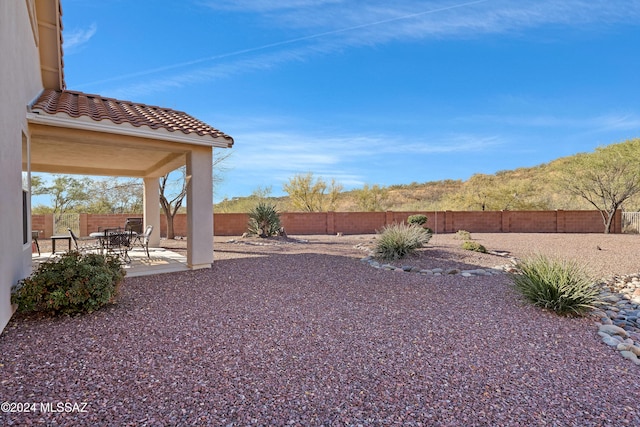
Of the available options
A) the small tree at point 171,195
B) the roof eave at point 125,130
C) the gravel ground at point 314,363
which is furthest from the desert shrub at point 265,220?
the gravel ground at point 314,363

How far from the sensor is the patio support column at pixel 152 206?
13164 millimetres

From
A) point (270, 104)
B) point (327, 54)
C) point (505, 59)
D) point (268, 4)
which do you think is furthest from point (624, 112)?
point (268, 4)

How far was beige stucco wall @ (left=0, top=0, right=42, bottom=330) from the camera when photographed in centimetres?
411

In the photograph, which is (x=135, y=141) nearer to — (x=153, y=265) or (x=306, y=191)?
(x=153, y=265)

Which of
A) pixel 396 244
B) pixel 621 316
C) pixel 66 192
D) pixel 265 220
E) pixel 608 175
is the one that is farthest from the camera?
pixel 66 192

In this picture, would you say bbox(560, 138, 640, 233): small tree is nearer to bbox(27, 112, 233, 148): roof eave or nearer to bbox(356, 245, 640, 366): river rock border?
bbox(356, 245, 640, 366): river rock border

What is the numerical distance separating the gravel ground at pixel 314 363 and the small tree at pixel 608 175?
69.8 ft

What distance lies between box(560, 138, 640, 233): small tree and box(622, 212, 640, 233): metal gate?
0.79 m

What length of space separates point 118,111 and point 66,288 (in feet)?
14.6

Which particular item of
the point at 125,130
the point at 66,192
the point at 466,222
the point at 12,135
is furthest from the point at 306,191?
the point at 12,135

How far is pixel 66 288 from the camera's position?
15.1ft

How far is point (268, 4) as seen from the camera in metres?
10.3

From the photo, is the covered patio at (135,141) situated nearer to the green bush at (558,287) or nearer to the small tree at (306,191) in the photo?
the green bush at (558,287)

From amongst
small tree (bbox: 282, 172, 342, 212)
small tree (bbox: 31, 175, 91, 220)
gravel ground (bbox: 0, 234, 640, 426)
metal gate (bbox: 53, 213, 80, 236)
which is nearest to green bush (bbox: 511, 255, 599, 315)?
gravel ground (bbox: 0, 234, 640, 426)
